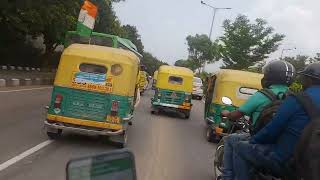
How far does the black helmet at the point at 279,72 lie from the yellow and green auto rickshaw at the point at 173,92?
1754 centimetres

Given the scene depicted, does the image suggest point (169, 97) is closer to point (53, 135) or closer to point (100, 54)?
point (100, 54)

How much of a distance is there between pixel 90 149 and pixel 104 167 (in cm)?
866

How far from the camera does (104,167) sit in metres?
2.98

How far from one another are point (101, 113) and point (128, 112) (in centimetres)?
78

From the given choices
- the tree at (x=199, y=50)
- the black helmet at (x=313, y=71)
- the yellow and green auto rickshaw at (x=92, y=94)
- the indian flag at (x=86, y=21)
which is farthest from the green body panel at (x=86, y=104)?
the tree at (x=199, y=50)

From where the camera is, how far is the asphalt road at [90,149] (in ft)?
29.6

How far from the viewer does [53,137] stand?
12.3 meters

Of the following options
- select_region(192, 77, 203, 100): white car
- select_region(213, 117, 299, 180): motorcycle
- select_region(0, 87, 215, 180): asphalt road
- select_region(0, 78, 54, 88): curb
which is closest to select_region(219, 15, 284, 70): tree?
select_region(192, 77, 203, 100): white car

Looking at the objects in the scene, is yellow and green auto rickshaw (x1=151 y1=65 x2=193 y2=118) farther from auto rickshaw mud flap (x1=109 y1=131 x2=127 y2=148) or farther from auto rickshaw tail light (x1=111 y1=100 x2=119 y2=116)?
auto rickshaw tail light (x1=111 y1=100 x2=119 y2=116)

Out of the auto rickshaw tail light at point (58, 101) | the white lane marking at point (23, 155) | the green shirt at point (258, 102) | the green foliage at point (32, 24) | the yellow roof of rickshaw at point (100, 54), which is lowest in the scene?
the white lane marking at point (23, 155)

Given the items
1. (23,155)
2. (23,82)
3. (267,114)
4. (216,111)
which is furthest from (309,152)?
(23,82)

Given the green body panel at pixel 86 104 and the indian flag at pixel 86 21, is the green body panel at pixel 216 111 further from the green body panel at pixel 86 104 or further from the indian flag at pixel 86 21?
the indian flag at pixel 86 21

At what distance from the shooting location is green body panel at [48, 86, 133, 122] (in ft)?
38.9

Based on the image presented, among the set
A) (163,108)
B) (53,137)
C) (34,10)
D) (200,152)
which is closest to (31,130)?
(53,137)
